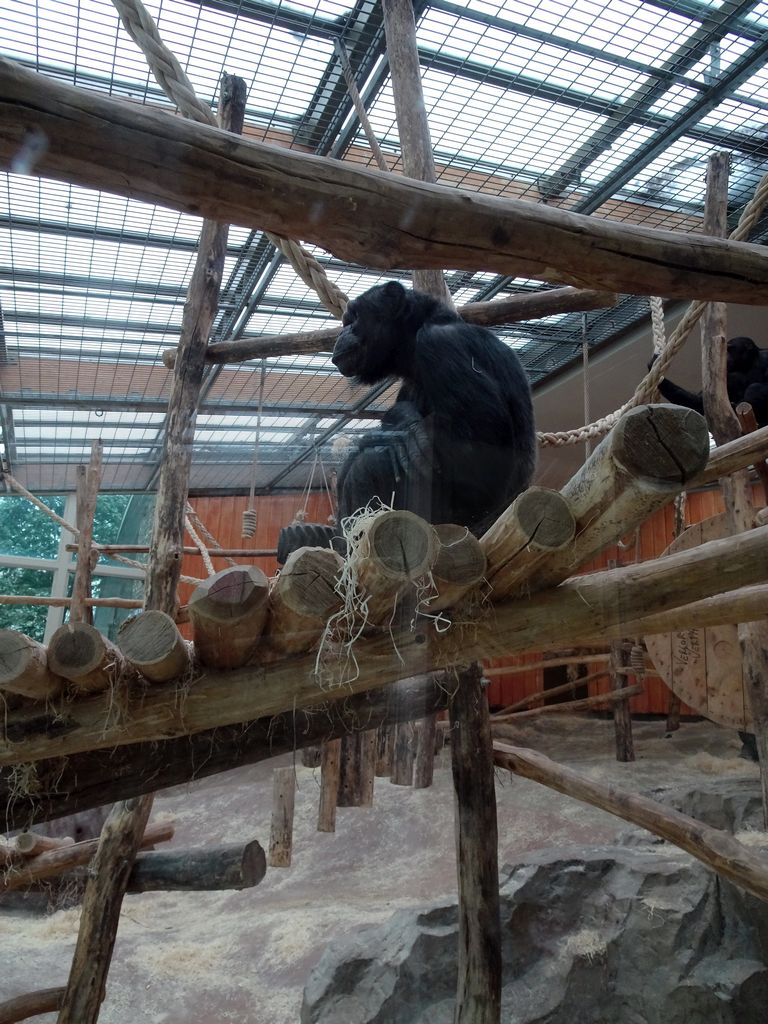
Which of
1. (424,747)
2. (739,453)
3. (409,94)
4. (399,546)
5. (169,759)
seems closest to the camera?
(399,546)

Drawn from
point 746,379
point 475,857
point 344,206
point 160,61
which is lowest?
point 475,857

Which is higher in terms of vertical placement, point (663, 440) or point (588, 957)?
point (663, 440)

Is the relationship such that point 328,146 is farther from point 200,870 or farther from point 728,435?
point 200,870

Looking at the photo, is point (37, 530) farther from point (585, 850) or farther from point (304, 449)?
point (585, 850)

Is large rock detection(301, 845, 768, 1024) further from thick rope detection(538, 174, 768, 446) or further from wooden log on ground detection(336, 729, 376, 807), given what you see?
Answer: thick rope detection(538, 174, 768, 446)

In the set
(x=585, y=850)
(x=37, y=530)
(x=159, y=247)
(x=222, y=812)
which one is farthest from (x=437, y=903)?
(x=37, y=530)

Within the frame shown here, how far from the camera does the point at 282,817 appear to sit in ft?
14.5

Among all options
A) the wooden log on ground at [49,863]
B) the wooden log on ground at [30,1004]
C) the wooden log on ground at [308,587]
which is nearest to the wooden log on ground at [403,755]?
the wooden log on ground at [49,863]

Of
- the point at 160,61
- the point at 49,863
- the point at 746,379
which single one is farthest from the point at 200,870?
the point at 746,379

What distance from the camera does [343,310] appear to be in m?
3.52

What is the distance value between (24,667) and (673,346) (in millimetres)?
2988

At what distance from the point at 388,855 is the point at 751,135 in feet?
20.4

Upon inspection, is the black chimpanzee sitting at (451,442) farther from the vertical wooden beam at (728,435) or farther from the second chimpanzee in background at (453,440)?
the vertical wooden beam at (728,435)

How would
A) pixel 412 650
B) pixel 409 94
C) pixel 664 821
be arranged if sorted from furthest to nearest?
1. pixel 409 94
2. pixel 664 821
3. pixel 412 650
